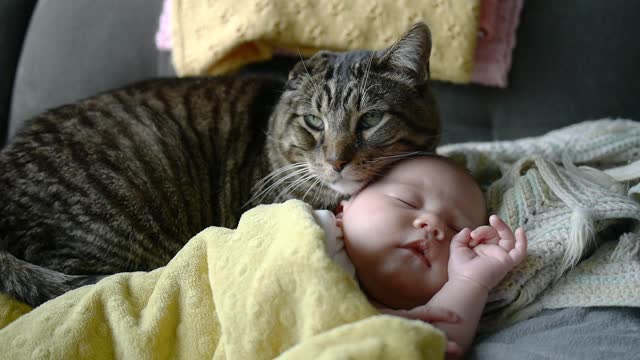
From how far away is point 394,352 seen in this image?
30.4 inches

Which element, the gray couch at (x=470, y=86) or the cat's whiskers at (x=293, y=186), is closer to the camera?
the cat's whiskers at (x=293, y=186)

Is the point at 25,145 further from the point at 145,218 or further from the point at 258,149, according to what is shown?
the point at 258,149

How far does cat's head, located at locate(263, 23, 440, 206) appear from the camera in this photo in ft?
4.16

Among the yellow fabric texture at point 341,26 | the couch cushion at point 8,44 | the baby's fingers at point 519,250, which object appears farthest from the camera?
the couch cushion at point 8,44

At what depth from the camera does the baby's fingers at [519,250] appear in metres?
1.03

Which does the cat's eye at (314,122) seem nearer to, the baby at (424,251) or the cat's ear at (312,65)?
the cat's ear at (312,65)

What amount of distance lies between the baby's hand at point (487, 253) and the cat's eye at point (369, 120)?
0.35 metres

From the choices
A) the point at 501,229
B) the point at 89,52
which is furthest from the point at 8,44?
the point at 501,229

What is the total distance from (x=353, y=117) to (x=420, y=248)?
0.37 meters

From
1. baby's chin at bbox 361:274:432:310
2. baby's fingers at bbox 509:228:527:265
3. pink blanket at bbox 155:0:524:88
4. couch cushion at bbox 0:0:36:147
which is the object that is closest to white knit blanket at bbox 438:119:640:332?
baby's fingers at bbox 509:228:527:265

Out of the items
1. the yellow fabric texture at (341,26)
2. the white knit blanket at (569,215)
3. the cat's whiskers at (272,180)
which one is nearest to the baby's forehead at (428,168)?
the white knit blanket at (569,215)

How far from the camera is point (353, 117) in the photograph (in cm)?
129

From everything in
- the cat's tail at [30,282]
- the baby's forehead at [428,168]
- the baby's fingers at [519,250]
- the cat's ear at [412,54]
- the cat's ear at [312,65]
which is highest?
the cat's ear at [412,54]

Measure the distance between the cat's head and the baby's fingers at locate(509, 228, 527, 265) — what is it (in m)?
0.35
